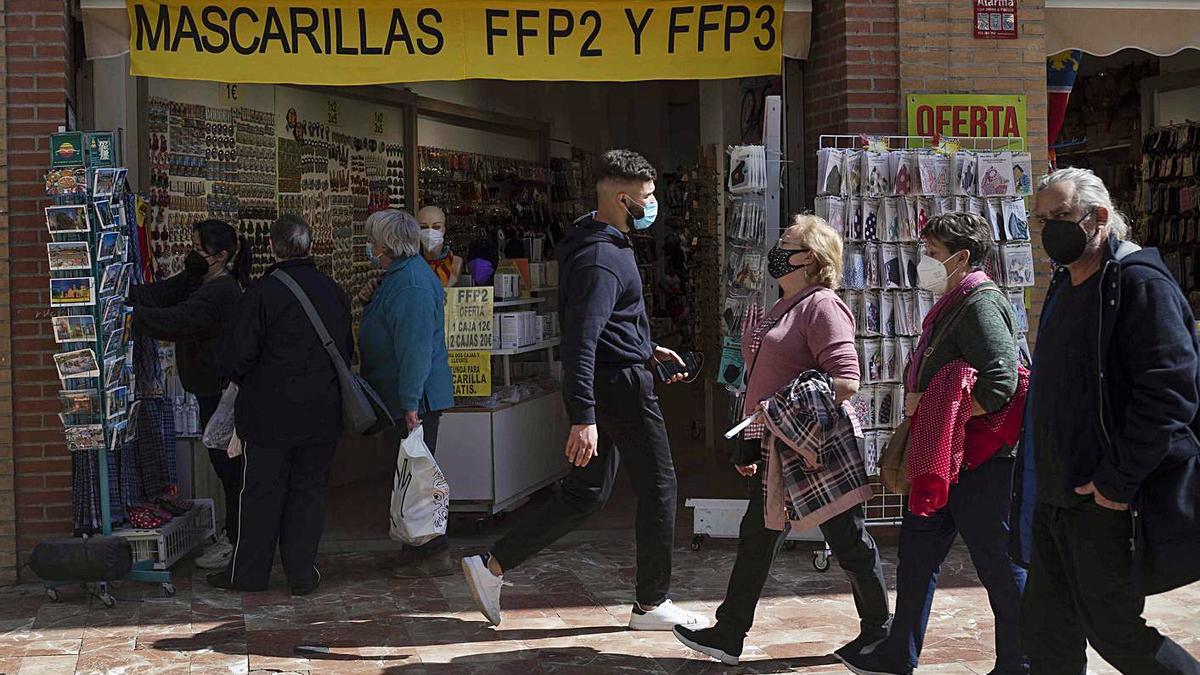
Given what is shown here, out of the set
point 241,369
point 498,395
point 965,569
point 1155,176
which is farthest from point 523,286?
point 1155,176

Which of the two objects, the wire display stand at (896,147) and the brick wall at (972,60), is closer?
the wire display stand at (896,147)

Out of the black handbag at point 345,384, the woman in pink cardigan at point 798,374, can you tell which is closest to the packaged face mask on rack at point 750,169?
the woman in pink cardigan at point 798,374

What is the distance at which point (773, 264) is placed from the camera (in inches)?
220

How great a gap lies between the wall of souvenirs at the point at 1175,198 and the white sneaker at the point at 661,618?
7.06 metres

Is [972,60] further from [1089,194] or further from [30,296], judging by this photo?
[30,296]

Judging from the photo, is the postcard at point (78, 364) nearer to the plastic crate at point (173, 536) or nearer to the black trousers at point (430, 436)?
the plastic crate at point (173, 536)

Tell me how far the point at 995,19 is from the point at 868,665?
169 inches

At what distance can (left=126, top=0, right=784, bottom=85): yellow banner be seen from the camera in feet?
25.2

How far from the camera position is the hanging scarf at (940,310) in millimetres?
5113

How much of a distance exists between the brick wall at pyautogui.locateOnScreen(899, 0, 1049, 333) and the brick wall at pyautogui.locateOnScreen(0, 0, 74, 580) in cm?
468

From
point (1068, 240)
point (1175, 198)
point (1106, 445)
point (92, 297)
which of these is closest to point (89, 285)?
point (92, 297)

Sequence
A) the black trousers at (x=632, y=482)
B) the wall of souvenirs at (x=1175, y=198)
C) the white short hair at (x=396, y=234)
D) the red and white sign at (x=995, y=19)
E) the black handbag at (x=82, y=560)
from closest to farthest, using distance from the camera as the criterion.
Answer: the black trousers at (x=632, y=482)
the black handbag at (x=82, y=560)
the white short hair at (x=396, y=234)
the red and white sign at (x=995, y=19)
the wall of souvenirs at (x=1175, y=198)

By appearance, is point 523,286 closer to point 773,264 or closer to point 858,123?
point 858,123

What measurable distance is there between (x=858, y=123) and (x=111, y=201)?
13.4ft
